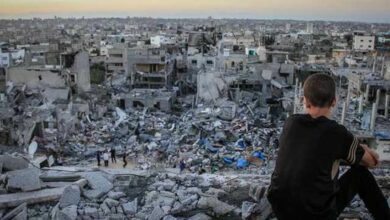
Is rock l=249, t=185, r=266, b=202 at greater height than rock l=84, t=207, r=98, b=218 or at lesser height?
greater

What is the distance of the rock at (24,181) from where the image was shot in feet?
15.3

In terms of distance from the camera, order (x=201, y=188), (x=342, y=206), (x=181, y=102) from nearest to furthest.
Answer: (x=342, y=206), (x=201, y=188), (x=181, y=102)

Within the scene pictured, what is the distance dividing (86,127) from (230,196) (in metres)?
12.6

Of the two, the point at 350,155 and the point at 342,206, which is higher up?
the point at 350,155

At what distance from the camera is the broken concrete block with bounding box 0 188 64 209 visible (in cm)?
439

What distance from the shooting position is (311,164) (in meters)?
1.71

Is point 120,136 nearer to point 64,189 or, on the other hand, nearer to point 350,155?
point 64,189

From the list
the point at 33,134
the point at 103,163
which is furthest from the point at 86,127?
the point at 103,163

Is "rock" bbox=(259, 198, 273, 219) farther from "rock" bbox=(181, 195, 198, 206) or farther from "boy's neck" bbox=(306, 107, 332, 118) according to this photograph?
"boy's neck" bbox=(306, 107, 332, 118)

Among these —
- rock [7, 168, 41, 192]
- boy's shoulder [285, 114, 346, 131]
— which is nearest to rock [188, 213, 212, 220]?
rock [7, 168, 41, 192]

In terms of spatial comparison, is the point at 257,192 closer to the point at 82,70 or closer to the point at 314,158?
the point at 314,158

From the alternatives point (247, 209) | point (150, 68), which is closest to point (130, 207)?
point (247, 209)

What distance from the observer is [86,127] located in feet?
53.8

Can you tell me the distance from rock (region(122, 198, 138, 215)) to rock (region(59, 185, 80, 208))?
0.51m
